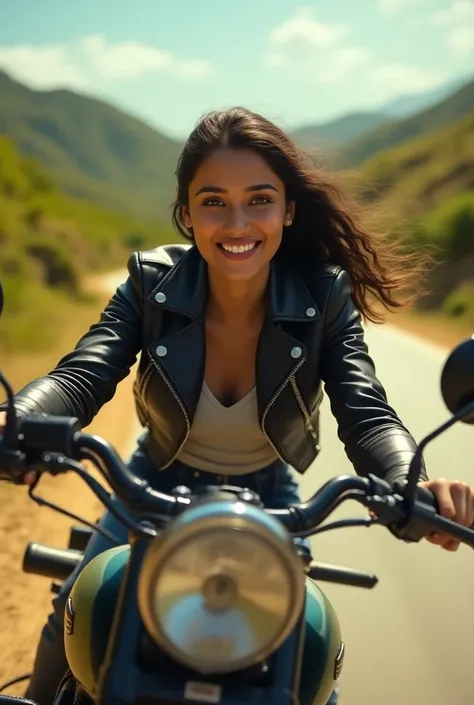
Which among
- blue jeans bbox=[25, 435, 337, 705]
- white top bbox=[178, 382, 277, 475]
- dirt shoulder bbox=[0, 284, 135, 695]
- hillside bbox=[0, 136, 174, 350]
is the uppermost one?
white top bbox=[178, 382, 277, 475]

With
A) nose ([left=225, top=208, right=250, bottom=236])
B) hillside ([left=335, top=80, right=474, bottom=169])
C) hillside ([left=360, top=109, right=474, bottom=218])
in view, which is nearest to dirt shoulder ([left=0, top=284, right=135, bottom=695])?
nose ([left=225, top=208, right=250, bottom=236])

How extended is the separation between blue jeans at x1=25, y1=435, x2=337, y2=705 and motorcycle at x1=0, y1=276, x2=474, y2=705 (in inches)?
14.1

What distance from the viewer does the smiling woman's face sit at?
2.25m

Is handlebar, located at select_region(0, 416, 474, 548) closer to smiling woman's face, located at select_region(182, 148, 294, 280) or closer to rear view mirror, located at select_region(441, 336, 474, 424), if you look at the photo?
rear view mirror, located at select_region(441, 336, 474, 424)

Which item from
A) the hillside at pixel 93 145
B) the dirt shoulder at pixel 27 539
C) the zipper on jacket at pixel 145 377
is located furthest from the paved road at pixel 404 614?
the hillside at pixel 93 145

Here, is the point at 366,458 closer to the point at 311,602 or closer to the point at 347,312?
the point at 311,602

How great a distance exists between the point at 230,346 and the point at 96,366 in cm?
42

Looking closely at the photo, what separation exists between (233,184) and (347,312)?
48 centimetres

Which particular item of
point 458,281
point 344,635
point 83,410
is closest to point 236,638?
Result: point 83,410

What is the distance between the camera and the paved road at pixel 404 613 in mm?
2951

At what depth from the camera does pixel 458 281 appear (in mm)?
17281

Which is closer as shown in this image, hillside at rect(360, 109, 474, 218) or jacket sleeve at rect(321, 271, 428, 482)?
jacket sleeve at rect(321, 271, 428, 482)

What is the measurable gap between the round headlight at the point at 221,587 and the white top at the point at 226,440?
115cm

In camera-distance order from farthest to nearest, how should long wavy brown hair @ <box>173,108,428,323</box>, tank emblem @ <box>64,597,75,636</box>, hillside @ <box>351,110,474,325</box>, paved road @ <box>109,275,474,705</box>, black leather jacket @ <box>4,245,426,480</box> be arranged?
1. hillside @ <box>351,110,474,325</box>
2. paved road @ <box>109,275,474,705</box>
3. long wavy brown hair @ <box>173,108,428,323</box>
4. black leather jacket @ <box>4,245,426,480</box>
5. tank emblem @ <box>64,597,75,636</box>
